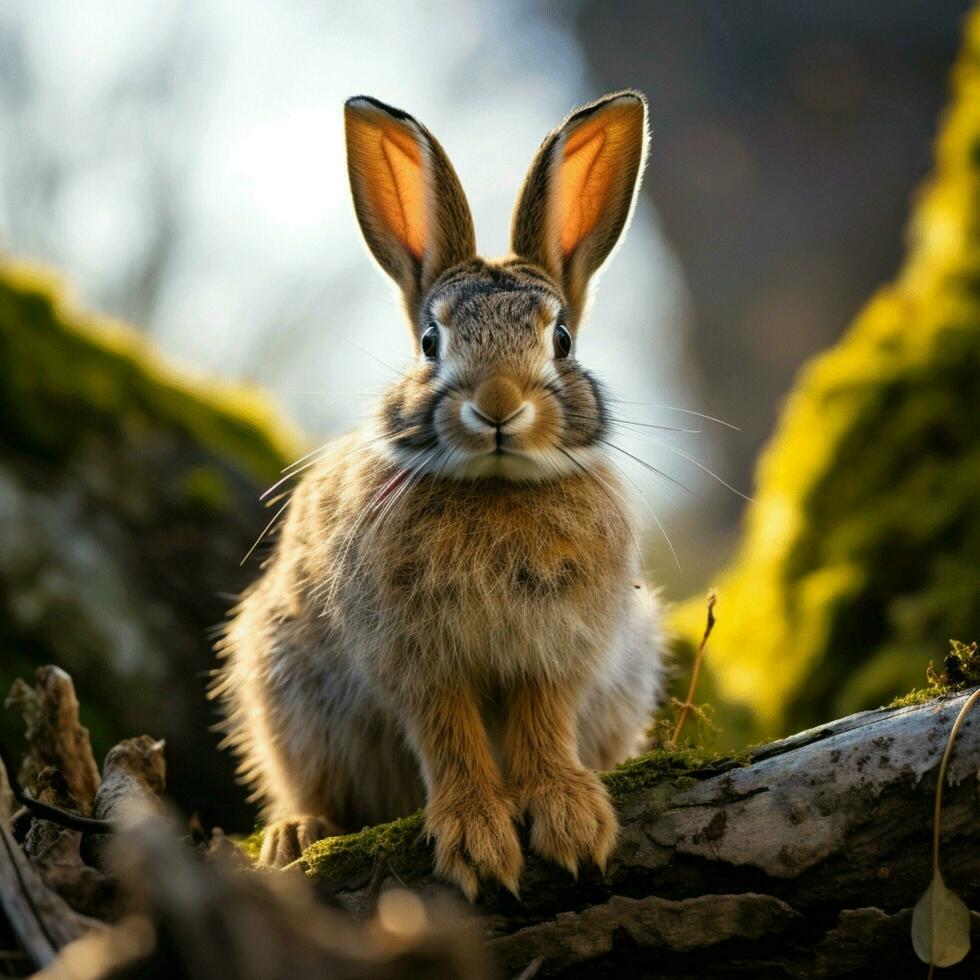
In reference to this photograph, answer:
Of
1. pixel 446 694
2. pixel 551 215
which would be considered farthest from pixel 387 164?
pixel 446 694

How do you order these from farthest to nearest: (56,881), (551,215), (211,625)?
(211,625) → (551,215) → (56,881)

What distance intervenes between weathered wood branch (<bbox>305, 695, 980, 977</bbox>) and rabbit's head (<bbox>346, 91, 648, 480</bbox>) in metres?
1.06

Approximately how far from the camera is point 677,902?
105 inches

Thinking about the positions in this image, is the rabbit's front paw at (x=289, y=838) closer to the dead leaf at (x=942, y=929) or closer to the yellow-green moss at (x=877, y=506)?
the dead leaf at (x=942, y=929)

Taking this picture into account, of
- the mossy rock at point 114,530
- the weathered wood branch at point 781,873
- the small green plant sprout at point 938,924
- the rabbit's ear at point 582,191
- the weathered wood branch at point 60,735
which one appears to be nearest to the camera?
the small green plant sprout at point 938,924

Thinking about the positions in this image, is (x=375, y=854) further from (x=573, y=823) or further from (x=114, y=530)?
(x=114, y=530)

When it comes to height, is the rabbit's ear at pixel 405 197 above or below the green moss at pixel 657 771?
above

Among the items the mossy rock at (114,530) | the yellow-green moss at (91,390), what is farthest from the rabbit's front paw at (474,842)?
the yellow-green moss at (91,390)

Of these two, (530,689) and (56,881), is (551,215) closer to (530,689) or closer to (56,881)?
(530,689)

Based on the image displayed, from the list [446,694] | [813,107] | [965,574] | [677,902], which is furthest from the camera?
[813,107]

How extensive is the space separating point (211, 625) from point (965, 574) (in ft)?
11.4

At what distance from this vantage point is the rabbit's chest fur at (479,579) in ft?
10.4

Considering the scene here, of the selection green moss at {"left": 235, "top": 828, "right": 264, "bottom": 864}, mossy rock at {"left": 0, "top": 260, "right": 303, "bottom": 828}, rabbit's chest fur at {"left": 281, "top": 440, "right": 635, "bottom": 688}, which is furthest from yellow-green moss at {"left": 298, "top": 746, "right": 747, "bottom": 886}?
mossy rock at {"left": 0, "top": 260, "right": 303, "bottom": 828}

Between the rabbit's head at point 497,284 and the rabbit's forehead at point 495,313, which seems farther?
the rabbit's forehead at point 495,313
